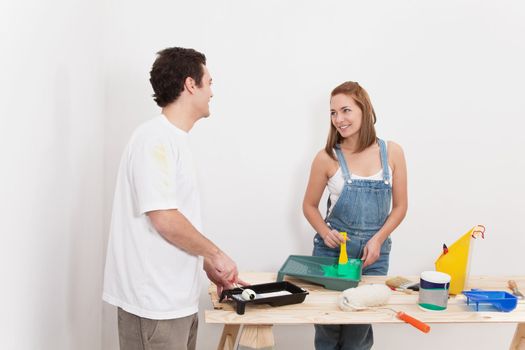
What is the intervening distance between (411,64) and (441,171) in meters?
0.59

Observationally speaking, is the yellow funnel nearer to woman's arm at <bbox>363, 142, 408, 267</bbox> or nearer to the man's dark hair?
woman's arm at <bbox>363, 142, 408, 267</bbox>

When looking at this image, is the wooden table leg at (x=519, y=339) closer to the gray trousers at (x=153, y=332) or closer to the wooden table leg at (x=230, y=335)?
the wooden table leg at (x=230, y=335)

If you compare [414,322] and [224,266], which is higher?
[224,266]

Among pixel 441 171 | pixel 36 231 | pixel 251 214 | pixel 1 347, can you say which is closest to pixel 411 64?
pixel 441 171

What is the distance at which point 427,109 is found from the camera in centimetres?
277

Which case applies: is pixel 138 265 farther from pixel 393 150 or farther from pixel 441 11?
pixel 441 11

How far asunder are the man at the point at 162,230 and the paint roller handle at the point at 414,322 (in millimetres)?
542

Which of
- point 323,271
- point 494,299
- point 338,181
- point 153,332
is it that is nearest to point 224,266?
point 153,332

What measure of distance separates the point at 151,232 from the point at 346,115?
102 centimetres

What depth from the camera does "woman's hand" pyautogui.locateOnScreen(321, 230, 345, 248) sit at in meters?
2.19

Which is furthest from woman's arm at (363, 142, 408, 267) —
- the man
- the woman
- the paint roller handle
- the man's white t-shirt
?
the man's white t-shirt

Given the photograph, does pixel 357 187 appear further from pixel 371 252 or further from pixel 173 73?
pixel 173 73

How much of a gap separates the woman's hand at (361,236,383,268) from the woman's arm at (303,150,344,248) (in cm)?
12

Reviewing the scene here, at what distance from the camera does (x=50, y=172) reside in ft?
5.59
